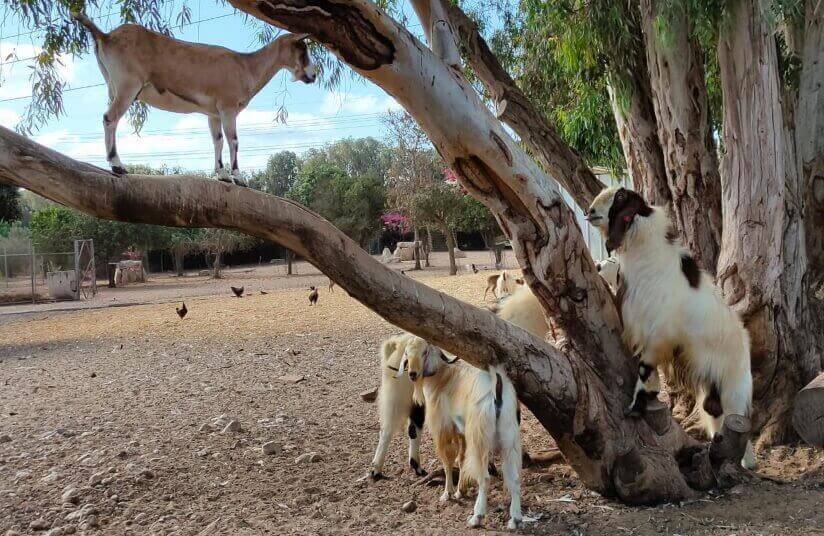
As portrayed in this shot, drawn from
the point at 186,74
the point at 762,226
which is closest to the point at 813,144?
the point at 762,226

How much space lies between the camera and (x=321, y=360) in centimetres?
1089

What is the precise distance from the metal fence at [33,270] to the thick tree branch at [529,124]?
22603 millimetres

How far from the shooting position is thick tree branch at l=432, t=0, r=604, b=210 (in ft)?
25.3

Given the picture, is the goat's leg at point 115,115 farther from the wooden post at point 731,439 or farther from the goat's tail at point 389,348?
the wooden post at point 731,439

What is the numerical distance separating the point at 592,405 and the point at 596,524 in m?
0.80

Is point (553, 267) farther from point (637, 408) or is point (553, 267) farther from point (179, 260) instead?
point (179, 260)

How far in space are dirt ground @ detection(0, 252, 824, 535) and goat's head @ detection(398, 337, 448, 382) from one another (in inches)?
36.7

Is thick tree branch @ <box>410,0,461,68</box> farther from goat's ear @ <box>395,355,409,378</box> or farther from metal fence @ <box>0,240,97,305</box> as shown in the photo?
metal fence @ <box>0,240,97,305</box>

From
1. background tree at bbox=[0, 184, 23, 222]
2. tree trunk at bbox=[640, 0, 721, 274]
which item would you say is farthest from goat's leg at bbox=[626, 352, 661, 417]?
background tree at bbox=[0, 184, 23, 222]

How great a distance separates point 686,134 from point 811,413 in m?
2.81

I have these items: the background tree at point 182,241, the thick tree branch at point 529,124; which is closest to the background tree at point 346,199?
the background tree at point 182,241

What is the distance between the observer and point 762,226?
6.14m

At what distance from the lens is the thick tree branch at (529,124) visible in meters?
7.71

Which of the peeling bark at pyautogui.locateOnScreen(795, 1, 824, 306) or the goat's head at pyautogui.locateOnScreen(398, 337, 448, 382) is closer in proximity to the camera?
the goat's head at pyautogui.locateOnScreen(398, 337, 448, 382)
